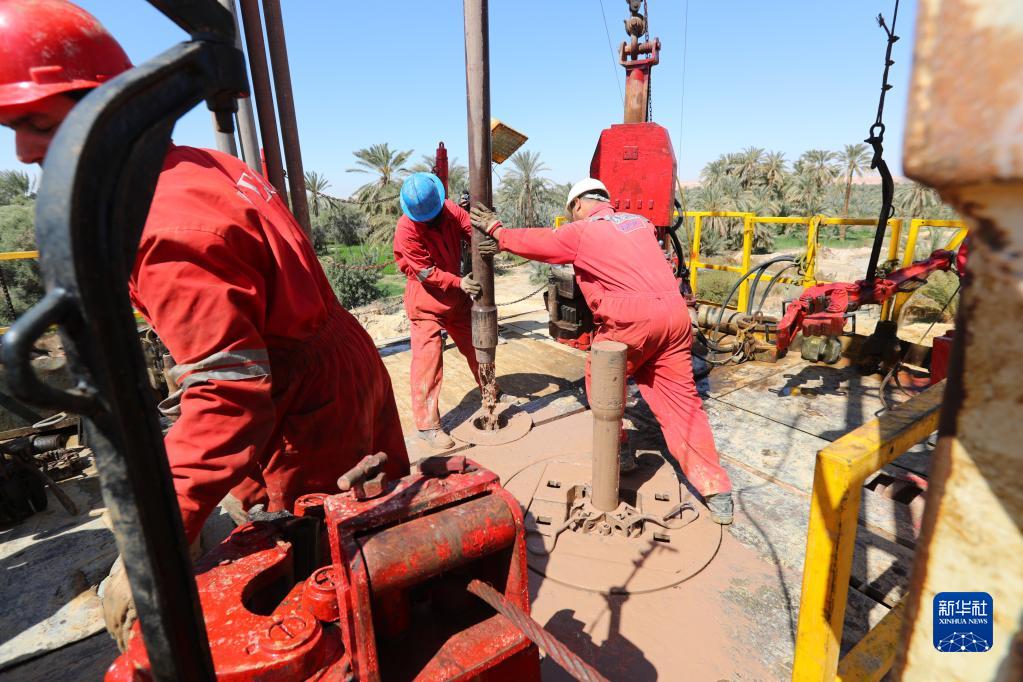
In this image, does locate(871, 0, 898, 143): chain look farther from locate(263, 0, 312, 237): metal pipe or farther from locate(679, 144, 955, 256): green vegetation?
locate(679, 144, 955, 256): green vegetation

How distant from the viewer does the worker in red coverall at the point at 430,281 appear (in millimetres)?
4137

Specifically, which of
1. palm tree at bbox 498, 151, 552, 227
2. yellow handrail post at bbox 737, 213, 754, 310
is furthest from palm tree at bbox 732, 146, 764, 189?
yellow handrail post at bbox 737, 213, 754, 310

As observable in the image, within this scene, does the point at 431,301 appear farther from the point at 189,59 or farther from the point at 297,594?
the point at 189,59

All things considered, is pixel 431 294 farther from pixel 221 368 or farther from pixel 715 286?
pixel 715 286

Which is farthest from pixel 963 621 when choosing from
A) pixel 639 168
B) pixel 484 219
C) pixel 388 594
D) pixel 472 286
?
pixel 639 168

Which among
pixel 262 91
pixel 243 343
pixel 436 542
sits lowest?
pixel 436 542

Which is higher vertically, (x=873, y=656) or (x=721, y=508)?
(x=873, y=656)

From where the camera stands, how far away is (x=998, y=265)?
0.45m

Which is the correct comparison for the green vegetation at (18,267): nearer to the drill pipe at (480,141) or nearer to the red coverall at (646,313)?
the drill pipe at (480,141)

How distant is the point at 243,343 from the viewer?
1.49m

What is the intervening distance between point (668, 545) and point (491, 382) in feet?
6.35

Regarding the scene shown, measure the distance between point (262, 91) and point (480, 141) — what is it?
4.56 feet

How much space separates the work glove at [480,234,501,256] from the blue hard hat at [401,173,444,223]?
2.18ft

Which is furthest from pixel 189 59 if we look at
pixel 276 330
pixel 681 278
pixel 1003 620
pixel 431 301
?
pixel 681 278
